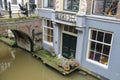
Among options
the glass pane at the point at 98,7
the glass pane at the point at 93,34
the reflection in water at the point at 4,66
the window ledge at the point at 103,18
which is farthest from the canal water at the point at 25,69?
the glass pane at the point at 98,7

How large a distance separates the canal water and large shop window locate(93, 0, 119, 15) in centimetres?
417

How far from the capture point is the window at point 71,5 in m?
9.60

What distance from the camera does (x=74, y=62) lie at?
33.0ft

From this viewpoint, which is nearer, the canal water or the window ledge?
the window ledge

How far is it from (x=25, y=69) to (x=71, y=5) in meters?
5.57

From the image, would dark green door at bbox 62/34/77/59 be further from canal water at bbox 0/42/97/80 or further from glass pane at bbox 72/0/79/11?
glass pane at bbox 72/0/79/11

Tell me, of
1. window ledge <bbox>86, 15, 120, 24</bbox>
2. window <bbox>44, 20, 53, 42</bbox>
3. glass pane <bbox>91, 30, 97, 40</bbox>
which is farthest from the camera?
window <bbox>44, 20, 53, 42</bbox>

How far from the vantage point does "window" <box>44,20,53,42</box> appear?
38.9 feet

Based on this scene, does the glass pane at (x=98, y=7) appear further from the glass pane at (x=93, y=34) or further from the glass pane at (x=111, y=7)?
the glass pane at (x=93, y=34)

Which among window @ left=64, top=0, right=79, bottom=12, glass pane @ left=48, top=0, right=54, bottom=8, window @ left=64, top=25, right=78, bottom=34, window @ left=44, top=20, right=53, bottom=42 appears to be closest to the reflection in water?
window @ left=44, top=20, right=53, bottom=42

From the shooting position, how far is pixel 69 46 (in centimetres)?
1087

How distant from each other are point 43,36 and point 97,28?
5.54 meters

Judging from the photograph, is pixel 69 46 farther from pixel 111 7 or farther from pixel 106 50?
pixel 111 7

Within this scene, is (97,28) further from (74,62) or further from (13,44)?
(13,44)
